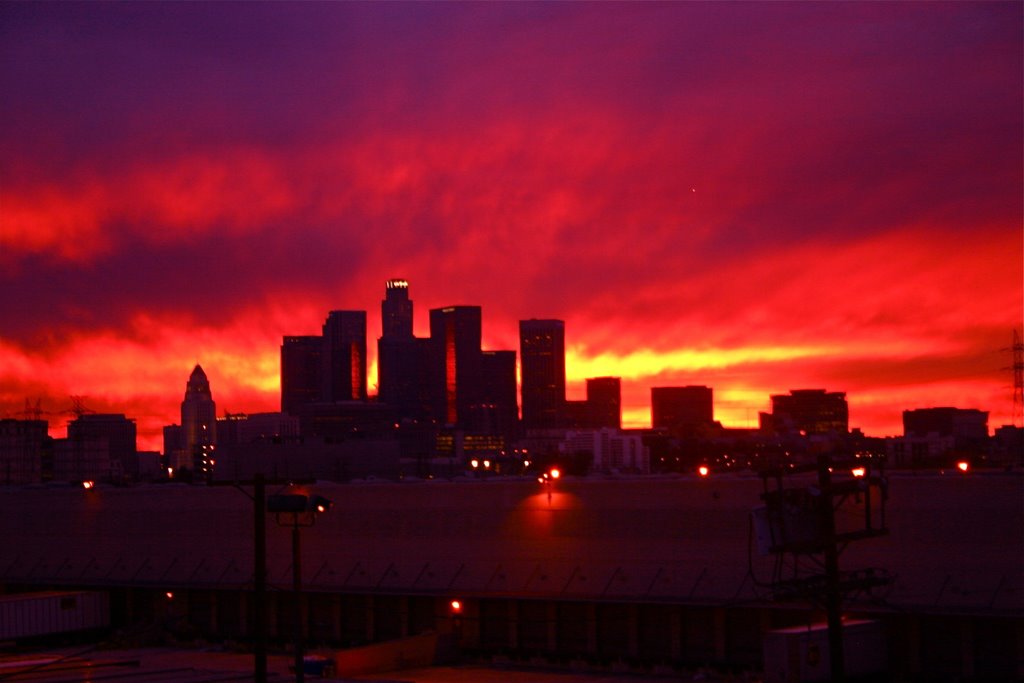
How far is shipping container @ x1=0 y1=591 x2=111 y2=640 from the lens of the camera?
39125 mm

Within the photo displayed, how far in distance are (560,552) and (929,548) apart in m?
10.0

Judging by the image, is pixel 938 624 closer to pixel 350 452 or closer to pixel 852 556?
pixel 852 556

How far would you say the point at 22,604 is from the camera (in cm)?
3962

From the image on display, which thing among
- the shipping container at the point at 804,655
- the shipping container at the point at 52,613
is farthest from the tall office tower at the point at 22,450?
the shipping container at the point at 804,655

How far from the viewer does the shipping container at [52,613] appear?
128 feet

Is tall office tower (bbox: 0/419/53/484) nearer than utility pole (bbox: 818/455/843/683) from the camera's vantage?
No

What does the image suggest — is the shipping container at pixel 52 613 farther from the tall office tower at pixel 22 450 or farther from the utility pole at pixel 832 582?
the tall office tower at pixel 22 450

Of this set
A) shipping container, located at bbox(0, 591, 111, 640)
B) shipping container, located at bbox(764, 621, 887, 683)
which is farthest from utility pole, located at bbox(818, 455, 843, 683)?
shipping container, located at bbox(0, 591, 111, 640)

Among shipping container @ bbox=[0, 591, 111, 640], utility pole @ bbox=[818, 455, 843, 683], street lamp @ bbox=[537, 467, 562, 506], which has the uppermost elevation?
street lamp @ bbox=[537, 467, 562, 506]

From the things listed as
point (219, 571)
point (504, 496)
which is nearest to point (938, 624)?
point (504, 496)

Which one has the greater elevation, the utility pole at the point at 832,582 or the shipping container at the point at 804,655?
the utility pole at the point at 832,582

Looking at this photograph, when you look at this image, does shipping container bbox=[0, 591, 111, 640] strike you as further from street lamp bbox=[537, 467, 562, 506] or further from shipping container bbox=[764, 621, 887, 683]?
shipping container bbox=[764, 621, 887, 683]

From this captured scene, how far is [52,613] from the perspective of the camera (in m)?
40.6

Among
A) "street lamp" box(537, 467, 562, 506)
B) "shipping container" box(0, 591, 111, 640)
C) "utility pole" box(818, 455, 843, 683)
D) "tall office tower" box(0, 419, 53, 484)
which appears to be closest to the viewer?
"utility pole" box(818, 455, 843, 683)
